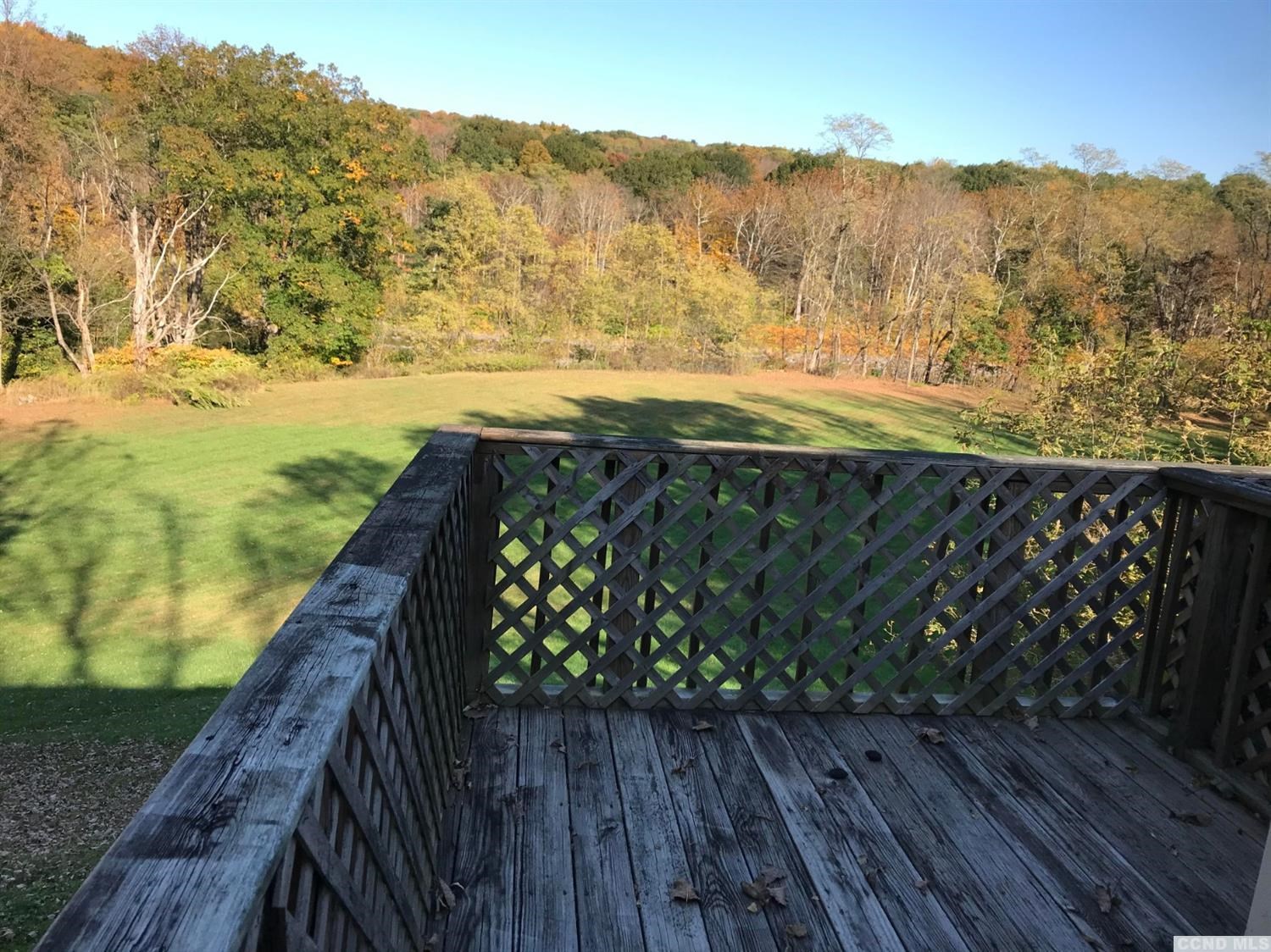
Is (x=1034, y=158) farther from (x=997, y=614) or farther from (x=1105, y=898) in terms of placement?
(x=1105, y=898)

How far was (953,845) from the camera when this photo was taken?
2.41 m

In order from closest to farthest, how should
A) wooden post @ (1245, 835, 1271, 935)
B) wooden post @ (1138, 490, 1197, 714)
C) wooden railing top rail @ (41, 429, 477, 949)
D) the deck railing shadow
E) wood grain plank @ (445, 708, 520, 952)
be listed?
1. wooden railing top rail @ (41, 429, 477, 949)
2. wooden post @ (1245, 835, 1271, 935)
3. wood grain plank @ (445, 708, 520, 952)
4. the deck railing shadow
5. wooden post @ (1138, 490, 1197, 714)

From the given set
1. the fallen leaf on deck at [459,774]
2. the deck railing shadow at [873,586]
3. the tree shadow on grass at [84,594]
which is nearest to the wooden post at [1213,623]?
the deck railing shadow at [873,586]

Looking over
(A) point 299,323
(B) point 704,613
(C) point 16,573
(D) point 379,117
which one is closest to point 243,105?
(D) point 379,117

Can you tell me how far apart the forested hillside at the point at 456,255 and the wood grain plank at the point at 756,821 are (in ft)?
33.0

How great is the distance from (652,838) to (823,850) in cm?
45

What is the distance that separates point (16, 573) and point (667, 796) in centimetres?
909

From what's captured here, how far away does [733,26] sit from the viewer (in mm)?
25438

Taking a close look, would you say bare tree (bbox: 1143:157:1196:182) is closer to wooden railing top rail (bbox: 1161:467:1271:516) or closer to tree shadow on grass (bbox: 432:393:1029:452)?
tree shadow on grass (bbox: 432:393:1029:452)

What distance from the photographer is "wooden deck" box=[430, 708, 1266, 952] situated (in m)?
2.04

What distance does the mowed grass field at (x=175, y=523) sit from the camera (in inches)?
209

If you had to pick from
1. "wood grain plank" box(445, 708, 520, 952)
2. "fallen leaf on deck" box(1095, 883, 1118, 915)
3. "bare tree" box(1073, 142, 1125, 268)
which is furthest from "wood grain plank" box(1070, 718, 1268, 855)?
"bare tree" box(1073, 142, 1125, 268)

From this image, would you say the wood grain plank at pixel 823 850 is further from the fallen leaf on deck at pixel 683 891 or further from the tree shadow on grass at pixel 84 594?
the tree shadow on grass at pixel 84 594

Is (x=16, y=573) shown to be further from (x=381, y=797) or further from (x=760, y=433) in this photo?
(x=760, y=433)
